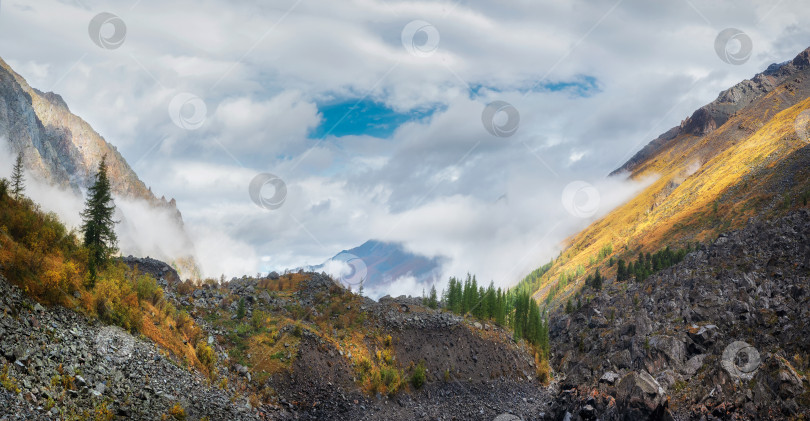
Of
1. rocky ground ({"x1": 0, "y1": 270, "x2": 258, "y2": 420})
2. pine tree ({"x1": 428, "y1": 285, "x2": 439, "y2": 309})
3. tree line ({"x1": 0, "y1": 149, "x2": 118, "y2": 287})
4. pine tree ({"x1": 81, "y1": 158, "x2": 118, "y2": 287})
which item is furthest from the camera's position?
pine tree ({"x1": 428, "y1": 285, "x2": 439, "y2": 309})

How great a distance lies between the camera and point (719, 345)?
52.8 meters

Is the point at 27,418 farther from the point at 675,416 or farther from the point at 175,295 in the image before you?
the point at 675,416

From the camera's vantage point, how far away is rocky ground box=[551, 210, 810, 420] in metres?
43.2

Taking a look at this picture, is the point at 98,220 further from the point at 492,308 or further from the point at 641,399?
the point at 492,308

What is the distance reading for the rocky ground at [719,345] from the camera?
1699 inches

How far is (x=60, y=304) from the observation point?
84.4ft

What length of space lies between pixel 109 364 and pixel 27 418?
23.2 ft

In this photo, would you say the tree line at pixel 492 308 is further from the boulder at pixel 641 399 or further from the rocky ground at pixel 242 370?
the boulder at pixel 641 399

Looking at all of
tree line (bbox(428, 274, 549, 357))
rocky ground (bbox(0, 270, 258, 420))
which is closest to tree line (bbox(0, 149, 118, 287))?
rocky ground (bbox(0, 270, 258, 420))

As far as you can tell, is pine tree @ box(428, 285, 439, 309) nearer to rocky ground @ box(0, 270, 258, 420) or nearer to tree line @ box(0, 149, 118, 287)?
rocky ground @ box(0, 270, 258, 420)

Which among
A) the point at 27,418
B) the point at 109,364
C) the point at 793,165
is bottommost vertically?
the point at 27,418

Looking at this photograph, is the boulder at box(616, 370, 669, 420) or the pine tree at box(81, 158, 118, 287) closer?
the pine tree at box(81, 158, 118, 287)

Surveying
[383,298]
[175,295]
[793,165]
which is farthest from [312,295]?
[793,165]

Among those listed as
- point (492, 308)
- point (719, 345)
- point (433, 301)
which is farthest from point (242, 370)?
point (492, 308)
